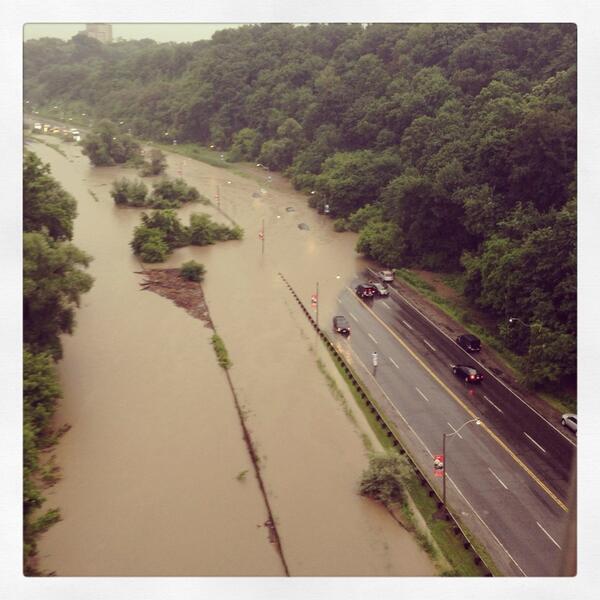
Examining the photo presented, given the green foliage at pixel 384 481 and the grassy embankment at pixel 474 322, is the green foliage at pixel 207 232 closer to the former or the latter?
the grassy embankment at pixel 474 322

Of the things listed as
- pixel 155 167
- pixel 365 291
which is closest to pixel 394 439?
pixel 365 291

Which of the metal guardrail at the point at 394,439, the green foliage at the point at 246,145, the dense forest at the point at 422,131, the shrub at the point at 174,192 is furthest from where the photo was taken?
the green foliage at the point at 246,145

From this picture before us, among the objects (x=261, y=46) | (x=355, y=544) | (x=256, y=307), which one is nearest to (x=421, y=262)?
(x=256, y=307)

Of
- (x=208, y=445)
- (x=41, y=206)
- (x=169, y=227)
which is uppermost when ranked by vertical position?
(x=41, y=206)

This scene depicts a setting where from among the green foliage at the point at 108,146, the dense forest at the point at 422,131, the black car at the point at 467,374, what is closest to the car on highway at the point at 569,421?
the dense forest at the point at 422,131

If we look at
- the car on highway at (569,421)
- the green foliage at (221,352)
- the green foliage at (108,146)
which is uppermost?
the green foliage at (108,146)

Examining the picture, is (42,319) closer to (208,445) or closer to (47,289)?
(47,289)
